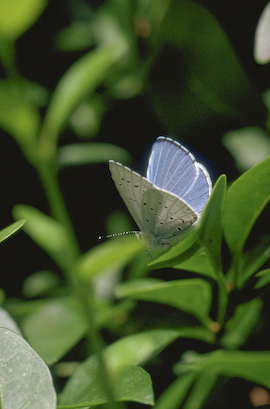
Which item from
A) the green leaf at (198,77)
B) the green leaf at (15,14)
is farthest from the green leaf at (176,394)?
the green leaf at (15,14)

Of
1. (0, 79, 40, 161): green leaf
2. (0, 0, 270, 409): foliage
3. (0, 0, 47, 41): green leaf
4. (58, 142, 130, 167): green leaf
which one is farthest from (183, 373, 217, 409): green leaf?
(0, 0, 47, 41): green leaf

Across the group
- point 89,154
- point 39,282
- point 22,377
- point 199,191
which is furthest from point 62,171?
point 22,377

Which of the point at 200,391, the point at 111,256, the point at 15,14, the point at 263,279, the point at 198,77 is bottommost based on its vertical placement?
the point at 200,391

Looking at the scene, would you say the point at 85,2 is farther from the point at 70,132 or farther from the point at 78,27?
the point at 70,132

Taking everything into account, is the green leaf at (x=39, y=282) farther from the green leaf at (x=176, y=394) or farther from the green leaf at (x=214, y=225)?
the green leaf at (x=214, y=225)

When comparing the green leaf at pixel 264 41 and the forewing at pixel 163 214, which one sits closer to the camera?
the green leaf at pixel 264 41

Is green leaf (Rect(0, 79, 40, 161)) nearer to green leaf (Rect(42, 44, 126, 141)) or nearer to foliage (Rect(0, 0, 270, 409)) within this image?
foliage (Rect(0, 0, 270, 409))

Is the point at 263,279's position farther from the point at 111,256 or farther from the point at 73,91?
the point at 73,91
